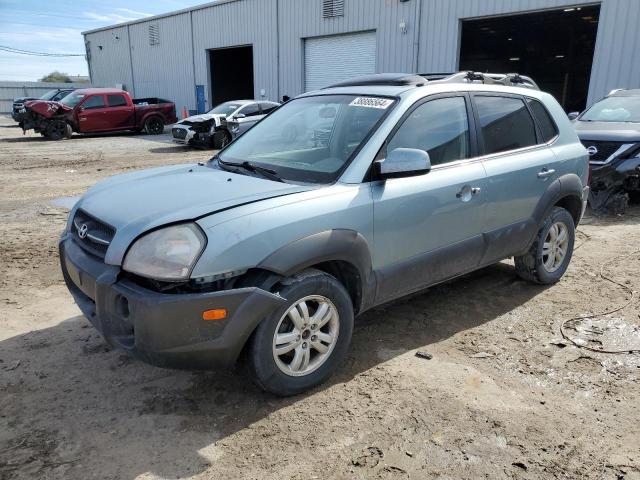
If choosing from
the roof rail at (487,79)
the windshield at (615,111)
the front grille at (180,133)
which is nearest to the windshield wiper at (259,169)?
the roof rail at (487,79)

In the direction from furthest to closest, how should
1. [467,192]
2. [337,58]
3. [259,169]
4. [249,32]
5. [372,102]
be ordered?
1. [249,32]
2. [337,58]
3. [467,192]
4. [372,102]
5. [259,169]

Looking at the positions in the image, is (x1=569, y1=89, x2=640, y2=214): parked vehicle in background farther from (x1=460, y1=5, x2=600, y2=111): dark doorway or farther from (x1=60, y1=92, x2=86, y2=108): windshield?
(x1=60, y1=92, x2=86, y2=108): windshield

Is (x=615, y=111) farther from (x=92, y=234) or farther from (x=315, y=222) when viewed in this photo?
(x=92, y=234)

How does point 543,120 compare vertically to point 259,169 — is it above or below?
above

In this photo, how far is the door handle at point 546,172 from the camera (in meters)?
4.30

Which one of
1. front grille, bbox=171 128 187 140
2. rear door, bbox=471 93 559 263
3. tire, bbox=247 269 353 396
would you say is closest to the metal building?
front grille, bbox=171 128 187 140

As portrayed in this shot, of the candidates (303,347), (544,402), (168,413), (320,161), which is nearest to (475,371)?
(544,402)

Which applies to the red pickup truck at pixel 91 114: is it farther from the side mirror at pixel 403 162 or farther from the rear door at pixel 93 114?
the side mirror at pixel 403 162

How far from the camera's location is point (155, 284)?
Result: 2.64 meters

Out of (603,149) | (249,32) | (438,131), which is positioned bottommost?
(603,149)

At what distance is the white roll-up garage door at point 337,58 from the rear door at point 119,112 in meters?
7.17

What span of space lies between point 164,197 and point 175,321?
82 centimetres

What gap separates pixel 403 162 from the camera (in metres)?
3.12

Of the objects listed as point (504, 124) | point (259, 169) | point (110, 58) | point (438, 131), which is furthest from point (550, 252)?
point (110, 58)
